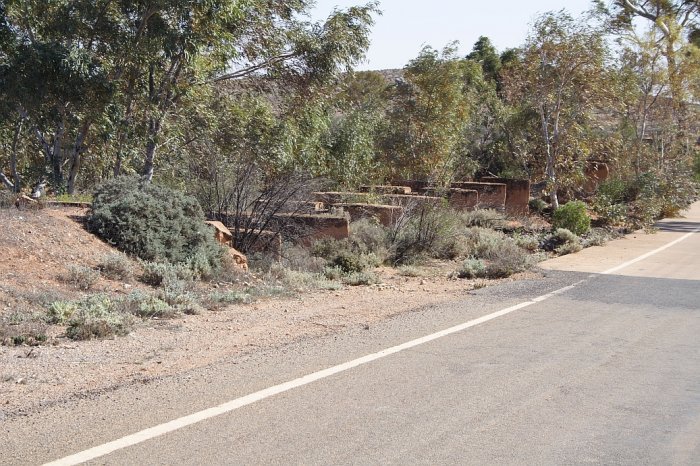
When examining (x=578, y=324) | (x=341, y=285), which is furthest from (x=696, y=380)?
(x=341, y=285)

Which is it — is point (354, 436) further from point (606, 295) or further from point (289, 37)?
point (289, 37)

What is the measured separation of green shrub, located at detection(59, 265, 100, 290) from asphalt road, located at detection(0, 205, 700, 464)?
12.6ft

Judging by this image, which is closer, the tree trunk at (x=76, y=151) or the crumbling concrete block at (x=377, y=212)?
the tree trunk at (x=76, y=151)

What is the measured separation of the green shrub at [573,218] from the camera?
21.8 metres

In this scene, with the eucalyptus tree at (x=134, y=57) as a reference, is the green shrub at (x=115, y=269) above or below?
below

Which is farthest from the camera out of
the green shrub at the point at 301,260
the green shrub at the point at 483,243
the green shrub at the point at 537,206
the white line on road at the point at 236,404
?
the green shrub at the point at 537,206

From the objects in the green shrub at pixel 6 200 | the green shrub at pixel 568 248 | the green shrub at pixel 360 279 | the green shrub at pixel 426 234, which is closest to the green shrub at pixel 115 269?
the green shrub at pixel 6 200

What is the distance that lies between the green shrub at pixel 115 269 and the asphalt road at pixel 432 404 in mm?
4073

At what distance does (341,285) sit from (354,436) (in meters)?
7.57

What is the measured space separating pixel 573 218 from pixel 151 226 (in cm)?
1286

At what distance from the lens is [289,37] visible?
17.7 m

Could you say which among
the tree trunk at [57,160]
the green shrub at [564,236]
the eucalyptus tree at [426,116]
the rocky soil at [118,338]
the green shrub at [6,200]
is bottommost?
the rocky soil at [118,338]

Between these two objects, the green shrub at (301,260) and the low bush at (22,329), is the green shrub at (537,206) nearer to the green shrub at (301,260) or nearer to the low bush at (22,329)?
the green shrub at (301,260)

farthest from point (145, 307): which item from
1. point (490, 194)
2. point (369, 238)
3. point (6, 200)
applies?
point (490, 194)
